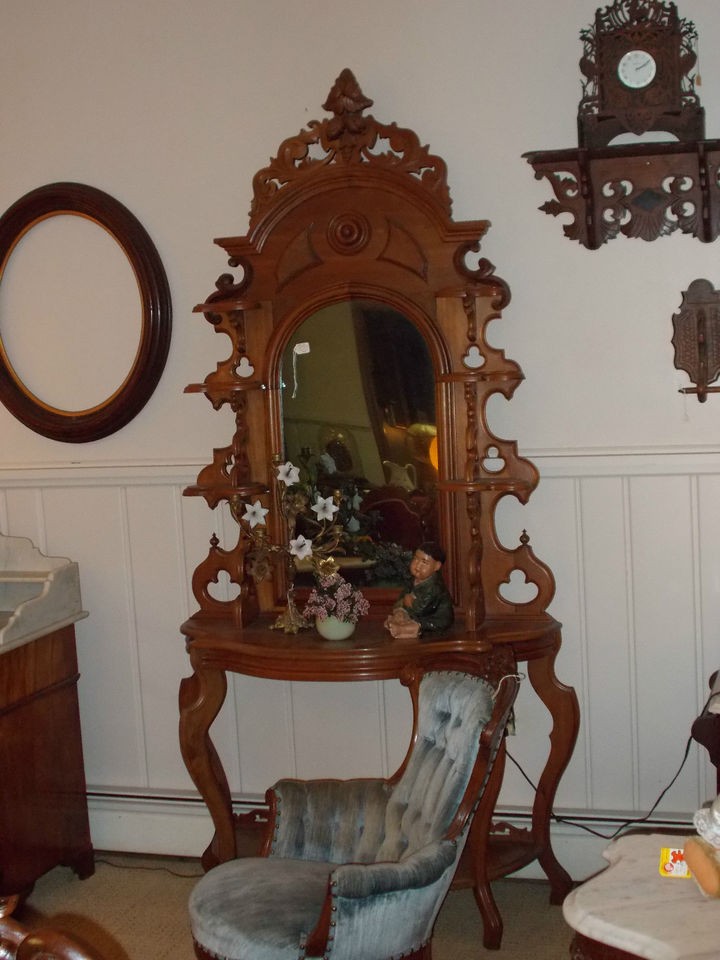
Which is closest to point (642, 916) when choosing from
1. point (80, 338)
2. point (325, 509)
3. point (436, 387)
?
point (325, 509)

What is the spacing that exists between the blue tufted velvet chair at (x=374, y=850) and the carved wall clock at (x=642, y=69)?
1.60 meters

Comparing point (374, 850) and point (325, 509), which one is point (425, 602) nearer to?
point (325, 509)

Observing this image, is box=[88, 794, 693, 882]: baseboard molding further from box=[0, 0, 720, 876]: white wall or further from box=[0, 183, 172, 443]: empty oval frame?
box=[0, 183, 172, 443]: empty oval frame

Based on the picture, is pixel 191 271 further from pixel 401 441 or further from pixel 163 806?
pixel 163 806

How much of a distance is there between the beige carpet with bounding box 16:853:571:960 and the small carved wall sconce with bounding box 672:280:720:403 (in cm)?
163

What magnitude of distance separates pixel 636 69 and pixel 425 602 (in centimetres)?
163

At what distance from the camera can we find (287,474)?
3.24 m

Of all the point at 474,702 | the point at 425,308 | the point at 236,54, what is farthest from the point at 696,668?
the point at 236,54

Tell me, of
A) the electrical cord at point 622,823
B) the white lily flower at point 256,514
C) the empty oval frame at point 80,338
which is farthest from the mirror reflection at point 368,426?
the electrical cord at point 622,823

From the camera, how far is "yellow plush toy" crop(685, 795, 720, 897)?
193 centimetres

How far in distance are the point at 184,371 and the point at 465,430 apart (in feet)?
3.29

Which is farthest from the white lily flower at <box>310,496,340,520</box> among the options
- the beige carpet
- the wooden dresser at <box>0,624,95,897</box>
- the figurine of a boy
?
the beige carpet

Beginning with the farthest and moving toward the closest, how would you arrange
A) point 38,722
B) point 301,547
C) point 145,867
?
1. point 145,867
2. point 38,722
3. point 301,547

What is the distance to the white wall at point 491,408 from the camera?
3217mm
